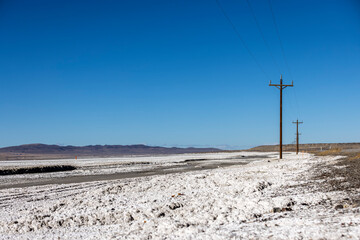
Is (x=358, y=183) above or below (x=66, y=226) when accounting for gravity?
above

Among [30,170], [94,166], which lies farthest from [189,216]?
[94,166]

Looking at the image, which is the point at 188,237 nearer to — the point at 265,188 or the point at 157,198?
the point at 157,198

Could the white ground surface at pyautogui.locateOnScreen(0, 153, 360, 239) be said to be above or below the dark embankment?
above

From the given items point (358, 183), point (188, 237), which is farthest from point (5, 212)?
point (358, 183)

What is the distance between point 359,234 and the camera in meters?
4.87

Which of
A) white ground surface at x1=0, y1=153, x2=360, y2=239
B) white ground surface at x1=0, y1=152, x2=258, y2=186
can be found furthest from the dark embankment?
white ground surface at x1=0, y1=153, x2=360, y2=239

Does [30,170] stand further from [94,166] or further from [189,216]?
[189,216]

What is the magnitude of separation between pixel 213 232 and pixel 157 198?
459cm

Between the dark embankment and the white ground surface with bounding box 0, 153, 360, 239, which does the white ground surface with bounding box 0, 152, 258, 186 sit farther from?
the white ground surface with bounding box 0, 153, 360, 239

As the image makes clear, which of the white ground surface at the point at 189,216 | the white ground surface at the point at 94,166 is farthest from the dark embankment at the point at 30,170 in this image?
the white ground surface at the point at 189,216

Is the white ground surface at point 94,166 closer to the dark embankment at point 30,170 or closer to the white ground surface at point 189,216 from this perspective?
the dark embankment at point 30,170

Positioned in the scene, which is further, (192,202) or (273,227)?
(192,202)

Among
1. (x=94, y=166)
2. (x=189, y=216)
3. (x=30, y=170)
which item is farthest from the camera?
(x=94, y=166)

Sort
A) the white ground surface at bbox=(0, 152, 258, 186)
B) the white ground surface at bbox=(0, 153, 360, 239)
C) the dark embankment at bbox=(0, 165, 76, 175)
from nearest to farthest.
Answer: the white ground surface at bbox=(0, 153, 360, 239)
the white ground surface at bbox=(0, 152, 258, 186)
the dark embankment at bbox=(0, 165, 76, 175)
